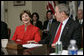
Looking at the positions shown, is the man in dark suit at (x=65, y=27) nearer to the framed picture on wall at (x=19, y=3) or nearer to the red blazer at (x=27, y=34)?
the red blazer at (x=27, y=34)

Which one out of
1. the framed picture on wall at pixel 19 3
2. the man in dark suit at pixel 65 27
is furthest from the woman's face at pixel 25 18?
the framed picture on wall at pixel 19 3

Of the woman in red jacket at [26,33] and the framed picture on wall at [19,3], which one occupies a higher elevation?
the framed picture on wall at [19,3]

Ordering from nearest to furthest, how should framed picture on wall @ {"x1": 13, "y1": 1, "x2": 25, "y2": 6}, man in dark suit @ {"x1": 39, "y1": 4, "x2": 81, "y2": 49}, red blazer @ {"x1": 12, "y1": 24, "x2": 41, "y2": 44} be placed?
man in dark suit @ {"x1": 39, "y1": 4, "x2": 81, "y2": 49} → red blazer @ {"x1": 12, "y1": 24, "x2": 41, "y2": 44} → framed picture on wall @ {"x1": 13, "y1": 1, "x2": 25, "y2": 6}

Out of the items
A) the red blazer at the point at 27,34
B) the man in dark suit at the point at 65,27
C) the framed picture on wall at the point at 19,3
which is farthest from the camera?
the framed picture on wall at the point at 19,3

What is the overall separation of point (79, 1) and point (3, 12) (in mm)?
2652

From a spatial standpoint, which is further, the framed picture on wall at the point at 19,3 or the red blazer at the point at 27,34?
the framed picture on wall at the point at 19,3

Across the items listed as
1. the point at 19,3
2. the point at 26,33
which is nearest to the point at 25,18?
the point at 26,33

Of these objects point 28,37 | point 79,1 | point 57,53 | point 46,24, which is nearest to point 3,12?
point 46,24

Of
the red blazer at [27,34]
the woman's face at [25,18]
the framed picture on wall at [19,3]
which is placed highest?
the framed picture on wall at [19,3]

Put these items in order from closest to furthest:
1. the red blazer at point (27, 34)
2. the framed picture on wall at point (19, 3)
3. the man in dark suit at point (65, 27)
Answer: the man in dark suit at point (65, 27)
the red blazer at point (27, 34)
the framed picture on wall at point (19, 3)

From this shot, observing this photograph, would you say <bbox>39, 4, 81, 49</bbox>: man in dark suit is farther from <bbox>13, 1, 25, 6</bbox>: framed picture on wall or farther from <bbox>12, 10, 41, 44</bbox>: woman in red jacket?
<bbox>13, 1, 25, 6</bbox>: framed picture on wall

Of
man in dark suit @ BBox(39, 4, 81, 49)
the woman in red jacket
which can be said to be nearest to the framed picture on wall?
the woman in red jacket

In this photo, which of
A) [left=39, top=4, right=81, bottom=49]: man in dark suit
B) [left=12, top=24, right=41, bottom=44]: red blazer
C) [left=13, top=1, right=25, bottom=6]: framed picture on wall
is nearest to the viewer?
[left=39, top=4, right=81, bottom=49]: man in dark suit

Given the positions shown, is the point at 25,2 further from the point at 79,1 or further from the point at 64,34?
the point at 64,34
